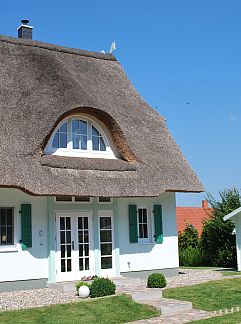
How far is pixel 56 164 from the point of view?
14836mm

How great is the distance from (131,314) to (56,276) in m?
4.45

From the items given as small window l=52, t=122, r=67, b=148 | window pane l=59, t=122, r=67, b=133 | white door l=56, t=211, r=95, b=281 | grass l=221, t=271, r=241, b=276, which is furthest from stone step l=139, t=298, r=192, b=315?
window pane l=59, t=122, r=67, b=133

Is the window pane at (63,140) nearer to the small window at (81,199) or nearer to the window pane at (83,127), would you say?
the window pane at (83,127)

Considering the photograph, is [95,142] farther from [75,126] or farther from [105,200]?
[105,200]

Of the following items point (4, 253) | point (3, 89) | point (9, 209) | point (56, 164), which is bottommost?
point (4, 253)

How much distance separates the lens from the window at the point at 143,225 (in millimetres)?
17391

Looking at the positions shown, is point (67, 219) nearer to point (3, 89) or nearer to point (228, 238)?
point (3, 89)

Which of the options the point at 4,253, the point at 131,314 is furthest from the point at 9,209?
the point at 131,314

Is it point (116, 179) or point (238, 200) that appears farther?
point (238, 200)

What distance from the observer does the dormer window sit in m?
16.0

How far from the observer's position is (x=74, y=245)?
15.5 metres

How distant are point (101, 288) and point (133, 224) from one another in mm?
4266

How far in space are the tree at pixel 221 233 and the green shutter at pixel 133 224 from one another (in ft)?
16.9

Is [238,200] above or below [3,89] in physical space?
below
